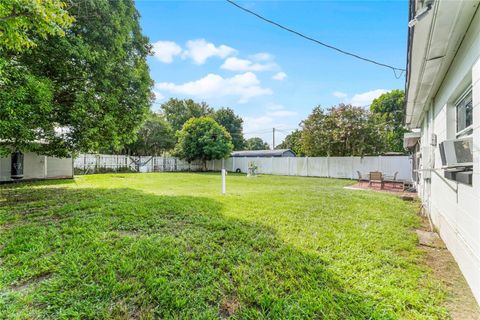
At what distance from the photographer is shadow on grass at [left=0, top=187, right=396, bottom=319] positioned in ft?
6.19

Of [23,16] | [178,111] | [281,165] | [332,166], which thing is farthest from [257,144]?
[23,16]

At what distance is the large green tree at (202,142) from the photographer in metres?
19.9

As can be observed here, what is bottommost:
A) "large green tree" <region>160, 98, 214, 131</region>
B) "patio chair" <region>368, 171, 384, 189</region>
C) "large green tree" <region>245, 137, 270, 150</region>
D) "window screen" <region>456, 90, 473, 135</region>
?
"patio chair" <region>368, 171, 384, 189</region>

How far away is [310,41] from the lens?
598 cm

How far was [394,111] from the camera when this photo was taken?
22.0 meters

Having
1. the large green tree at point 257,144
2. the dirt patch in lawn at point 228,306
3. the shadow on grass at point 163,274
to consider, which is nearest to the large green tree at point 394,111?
the shadow on grass at point 163,274

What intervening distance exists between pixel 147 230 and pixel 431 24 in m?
4.65

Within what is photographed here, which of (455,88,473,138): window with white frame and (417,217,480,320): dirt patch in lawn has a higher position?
(455,88,473,138): window with white frame

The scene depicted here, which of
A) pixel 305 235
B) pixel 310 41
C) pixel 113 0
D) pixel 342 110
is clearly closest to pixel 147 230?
pixel 305 235

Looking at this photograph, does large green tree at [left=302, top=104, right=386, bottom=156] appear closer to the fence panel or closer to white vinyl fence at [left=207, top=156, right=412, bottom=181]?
white vinyl fence at [left=207, top=156, right=412, bottom=181]

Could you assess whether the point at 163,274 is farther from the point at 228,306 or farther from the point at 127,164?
the point at 127,164

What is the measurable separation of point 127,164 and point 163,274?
1875 cm

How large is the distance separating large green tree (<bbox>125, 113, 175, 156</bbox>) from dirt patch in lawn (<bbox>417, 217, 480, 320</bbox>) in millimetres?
24589

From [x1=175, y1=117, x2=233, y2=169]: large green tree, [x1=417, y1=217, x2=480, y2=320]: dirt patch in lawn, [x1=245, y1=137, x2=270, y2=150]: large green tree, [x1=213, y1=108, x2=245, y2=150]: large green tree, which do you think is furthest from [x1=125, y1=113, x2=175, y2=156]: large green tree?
[x1=245, y1=137, x2=270, y2=150]: large green tree
